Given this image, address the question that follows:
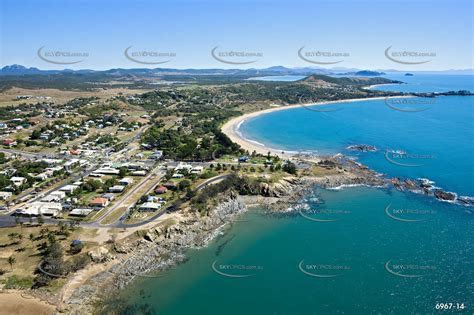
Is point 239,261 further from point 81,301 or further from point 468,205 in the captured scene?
point 468,205

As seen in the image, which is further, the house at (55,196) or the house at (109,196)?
the house at (109,196)

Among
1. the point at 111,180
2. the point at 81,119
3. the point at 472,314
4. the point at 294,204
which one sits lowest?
the point at 472,314

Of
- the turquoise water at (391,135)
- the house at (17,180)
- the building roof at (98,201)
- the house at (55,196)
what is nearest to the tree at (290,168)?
the turquoise water at (391,135)

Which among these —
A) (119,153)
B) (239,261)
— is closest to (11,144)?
(119,153)

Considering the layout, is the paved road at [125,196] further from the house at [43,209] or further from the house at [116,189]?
the house at [43,209]

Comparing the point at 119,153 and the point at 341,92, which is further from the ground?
the point at 341,92

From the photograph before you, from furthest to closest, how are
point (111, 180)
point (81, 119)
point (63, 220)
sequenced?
point (81, 119), point (111, 180), point (63, 220)

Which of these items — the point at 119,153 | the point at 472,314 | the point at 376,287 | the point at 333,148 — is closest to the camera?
the point at 472,314

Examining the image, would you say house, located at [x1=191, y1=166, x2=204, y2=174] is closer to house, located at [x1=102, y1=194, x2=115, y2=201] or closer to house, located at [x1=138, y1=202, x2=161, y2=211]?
house, located at [x1=138, y1=202, x2=161, y2=211]
